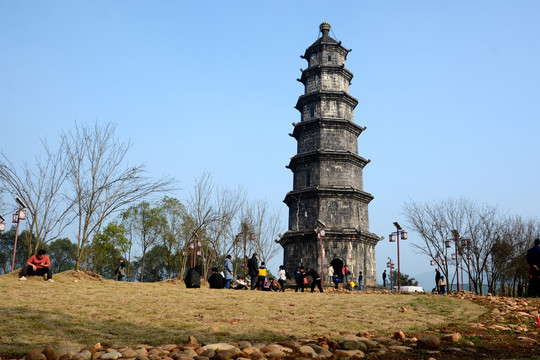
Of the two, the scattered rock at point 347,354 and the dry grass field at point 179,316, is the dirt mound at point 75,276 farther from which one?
the scattered rock at point 347,354

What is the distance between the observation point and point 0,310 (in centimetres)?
1026

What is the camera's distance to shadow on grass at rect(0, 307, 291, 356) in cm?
822

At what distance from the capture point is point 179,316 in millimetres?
11000

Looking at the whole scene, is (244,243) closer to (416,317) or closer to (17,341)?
(416,317)

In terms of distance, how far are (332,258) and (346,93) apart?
1387cm

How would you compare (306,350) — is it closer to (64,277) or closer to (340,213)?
(64,277)

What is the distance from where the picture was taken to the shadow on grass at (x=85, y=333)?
27.0 feet

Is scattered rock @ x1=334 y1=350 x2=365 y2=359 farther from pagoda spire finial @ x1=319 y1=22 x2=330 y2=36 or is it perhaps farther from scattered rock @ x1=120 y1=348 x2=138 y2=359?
pagoda spire finial @ x1=319 y1=22 x2=330 y2=36

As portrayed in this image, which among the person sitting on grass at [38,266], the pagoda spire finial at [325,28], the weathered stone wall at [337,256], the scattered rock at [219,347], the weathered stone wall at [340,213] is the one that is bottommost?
the scattered rock at [219,347]

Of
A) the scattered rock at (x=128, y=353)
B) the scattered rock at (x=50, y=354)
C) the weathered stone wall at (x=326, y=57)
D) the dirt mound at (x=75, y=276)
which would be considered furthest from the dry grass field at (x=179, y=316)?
the weathered stone wall at (x=326, y=57)

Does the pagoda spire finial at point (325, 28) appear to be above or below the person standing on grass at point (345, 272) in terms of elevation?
above

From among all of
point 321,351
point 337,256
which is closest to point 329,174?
point 337,256

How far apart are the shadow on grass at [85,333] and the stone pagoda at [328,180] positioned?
2324 cm

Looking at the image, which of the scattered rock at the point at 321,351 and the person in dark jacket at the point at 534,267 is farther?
the person in dark jacket at the point at 534,267
